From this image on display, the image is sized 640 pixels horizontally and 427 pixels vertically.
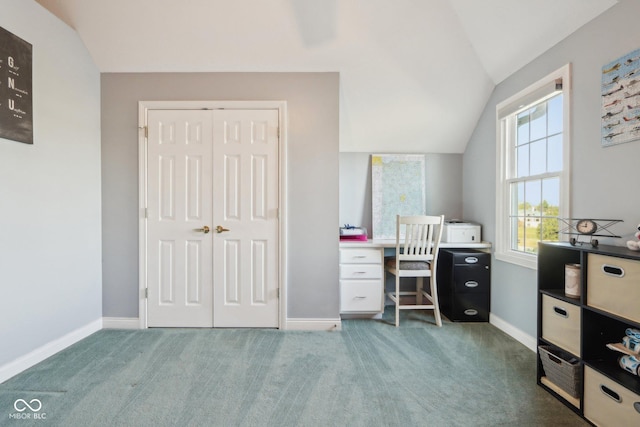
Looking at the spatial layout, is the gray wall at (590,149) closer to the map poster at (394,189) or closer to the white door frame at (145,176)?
→ the map poster at (394,189)

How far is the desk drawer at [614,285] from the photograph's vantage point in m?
1.39

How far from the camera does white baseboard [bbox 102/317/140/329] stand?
9.09ft

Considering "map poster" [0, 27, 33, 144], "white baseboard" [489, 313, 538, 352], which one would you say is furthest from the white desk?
"map poster" [0, 27, 33, 144]

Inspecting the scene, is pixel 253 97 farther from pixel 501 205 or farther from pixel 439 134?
pixel 501 205

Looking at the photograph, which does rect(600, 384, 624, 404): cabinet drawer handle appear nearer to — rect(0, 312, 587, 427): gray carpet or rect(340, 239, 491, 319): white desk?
rect(0, 312, 587, 427): gray carpet

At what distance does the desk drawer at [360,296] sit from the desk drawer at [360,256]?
7.6 inches

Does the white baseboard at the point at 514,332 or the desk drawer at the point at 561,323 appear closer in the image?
the desk drawer at the point at 561,323

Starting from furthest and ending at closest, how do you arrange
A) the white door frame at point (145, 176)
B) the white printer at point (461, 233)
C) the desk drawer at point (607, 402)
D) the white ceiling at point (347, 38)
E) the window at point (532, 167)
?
the white printer at point (461, 233), the white door frame at point (145, 176), the white ceiling at point (347, 38), the window at point (532, 167), the desk drawer at point (607, 402)

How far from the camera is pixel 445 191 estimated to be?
3600 millimetres

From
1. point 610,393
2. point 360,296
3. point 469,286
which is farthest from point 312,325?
point 610,393

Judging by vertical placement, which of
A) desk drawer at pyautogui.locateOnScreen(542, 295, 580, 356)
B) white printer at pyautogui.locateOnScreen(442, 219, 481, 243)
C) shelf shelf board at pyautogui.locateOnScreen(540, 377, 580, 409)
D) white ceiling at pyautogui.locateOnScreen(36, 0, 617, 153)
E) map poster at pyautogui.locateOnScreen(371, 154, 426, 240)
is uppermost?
white ceiling at pyautogui.locateOnScreen(36, 0, 617, 153)

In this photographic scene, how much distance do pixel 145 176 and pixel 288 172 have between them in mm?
1310

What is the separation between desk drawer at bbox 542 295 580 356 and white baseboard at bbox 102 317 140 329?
3221mm

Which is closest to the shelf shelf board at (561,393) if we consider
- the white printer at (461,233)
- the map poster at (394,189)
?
the white printer at (461,233)
